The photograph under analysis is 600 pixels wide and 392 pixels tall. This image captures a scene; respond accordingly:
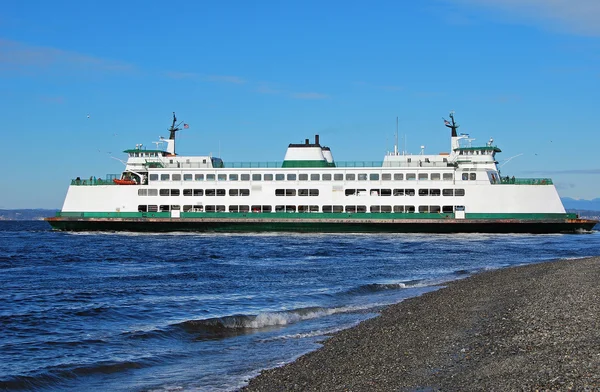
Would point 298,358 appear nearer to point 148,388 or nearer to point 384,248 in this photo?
point 148,388

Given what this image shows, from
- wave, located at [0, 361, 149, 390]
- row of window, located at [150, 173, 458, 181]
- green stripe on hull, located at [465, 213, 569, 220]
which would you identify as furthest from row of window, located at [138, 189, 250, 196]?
wave, located at [0, 361, 149, 390]

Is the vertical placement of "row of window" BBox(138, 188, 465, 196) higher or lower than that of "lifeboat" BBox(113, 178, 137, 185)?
lower

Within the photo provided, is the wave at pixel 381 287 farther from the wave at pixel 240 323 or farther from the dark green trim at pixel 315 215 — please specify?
the dark green trim at pixel 315 215

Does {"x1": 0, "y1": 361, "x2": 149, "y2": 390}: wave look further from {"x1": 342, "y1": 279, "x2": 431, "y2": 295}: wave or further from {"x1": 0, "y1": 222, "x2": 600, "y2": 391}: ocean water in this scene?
{"x1": 342, "y1": 279, "x2": 431, "y2": 295}: wave

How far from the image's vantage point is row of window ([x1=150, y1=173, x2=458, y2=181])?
50.0m

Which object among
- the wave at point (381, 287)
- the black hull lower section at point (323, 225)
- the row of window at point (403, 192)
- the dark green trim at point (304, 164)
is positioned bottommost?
the wave at point (381, 287)

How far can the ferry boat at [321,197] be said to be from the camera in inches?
1863

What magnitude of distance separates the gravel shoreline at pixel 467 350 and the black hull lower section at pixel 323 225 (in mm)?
33778

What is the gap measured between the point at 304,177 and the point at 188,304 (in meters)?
36.2

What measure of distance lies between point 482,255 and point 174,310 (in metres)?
19.7

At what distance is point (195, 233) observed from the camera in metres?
50.3

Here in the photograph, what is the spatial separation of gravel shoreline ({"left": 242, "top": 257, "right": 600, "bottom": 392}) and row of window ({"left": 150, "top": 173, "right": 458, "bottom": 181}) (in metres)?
36.1

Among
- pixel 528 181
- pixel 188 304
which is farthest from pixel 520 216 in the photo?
pixel 188 304

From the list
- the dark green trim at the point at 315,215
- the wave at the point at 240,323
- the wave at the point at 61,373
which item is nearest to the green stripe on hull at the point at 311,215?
the dark green trim at the point at 315,215
